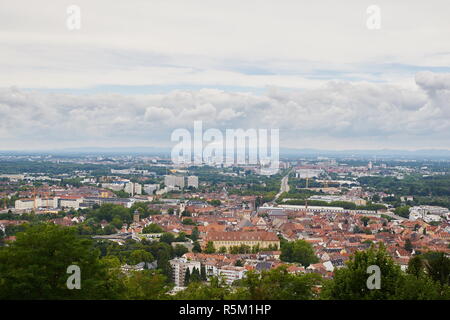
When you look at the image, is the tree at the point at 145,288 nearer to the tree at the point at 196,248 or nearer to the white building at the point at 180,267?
the white building at the point at 180,267

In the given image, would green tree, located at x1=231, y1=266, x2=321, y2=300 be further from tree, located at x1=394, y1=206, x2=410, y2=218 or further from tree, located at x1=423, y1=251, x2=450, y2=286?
tree, located at x1=394, y1=206, x2=410, y2=218

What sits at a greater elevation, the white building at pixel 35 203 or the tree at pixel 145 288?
the tree at pixel 145 288

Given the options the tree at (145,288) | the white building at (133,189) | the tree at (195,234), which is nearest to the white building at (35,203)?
the white building at (133,189)

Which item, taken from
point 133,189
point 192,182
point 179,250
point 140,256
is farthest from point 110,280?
point 192,182

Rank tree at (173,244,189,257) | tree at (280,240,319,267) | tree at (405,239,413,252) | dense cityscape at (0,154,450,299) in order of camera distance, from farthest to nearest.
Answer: tree at (405,239,413,252) → tree at (173,244,189,257) → tree at (280,240,319,267) → dense cityscape at (0,154,450,299)

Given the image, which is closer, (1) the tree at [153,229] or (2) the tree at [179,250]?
(2) the tree at [179,250]

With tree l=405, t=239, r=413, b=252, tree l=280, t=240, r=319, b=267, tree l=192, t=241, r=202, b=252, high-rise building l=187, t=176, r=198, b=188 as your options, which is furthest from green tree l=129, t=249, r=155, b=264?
high-rise building l=187, t=176, r=198, b=188
